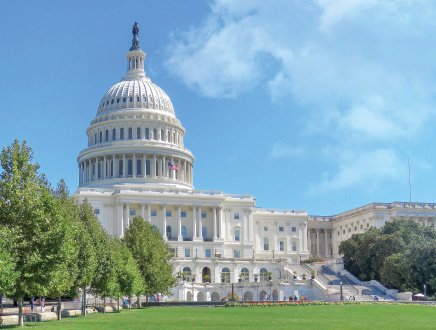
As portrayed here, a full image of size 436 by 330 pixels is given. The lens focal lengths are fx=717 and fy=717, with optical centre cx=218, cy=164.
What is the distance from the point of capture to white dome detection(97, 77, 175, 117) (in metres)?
170

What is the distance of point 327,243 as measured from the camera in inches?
7165

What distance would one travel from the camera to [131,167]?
161000 millimetres

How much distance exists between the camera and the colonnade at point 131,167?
160 metres

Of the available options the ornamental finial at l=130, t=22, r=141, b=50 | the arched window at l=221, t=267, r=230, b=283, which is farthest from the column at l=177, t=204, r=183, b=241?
the ornamental finial at l=130, t=22, r=141, b=50

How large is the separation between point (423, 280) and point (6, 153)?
244 ft

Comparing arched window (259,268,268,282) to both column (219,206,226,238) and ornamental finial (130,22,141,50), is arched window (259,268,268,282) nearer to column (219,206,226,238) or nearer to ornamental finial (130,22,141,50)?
column (219,206,226,238)

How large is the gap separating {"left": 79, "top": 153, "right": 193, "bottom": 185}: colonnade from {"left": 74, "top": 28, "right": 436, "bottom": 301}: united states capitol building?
0.74 feet

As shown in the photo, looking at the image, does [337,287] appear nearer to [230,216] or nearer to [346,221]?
[230,216]

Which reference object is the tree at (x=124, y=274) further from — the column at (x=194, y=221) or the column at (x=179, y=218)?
the column at (x=194, y=221)

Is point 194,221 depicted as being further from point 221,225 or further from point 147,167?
point 147,167

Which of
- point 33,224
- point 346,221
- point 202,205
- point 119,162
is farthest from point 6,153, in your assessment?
point 346,221

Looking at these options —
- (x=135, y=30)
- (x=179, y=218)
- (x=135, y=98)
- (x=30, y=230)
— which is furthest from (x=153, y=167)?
(x=30, y=230)

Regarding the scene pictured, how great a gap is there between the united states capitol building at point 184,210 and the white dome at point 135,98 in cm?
24

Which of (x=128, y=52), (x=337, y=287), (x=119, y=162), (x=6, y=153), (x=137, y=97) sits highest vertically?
(x=128, y=52)
